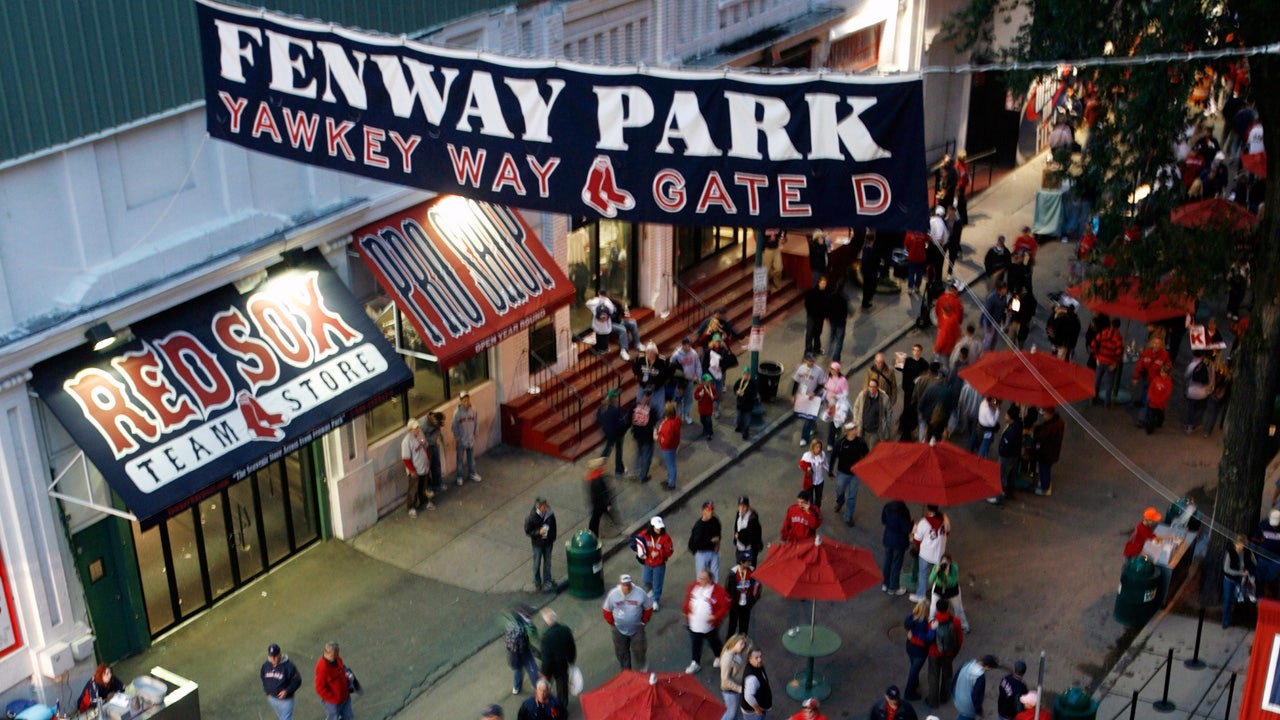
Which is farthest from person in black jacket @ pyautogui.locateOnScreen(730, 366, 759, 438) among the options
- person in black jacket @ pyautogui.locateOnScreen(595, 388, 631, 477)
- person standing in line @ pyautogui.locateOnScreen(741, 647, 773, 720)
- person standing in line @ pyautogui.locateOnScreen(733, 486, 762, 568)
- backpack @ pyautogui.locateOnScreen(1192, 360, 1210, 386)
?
person standing in line @ pyautogui.locateOnScreen(741, 647, 773, 720)

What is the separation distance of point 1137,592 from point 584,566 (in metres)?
7.36

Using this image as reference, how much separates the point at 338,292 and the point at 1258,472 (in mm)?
12682

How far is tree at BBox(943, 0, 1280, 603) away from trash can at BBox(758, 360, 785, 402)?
296 inches

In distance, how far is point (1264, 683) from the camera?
13539 mm

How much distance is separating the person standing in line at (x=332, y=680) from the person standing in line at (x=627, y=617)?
3.21m

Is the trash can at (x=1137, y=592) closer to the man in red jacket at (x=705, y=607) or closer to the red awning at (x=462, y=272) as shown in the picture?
the man in red jacket at (x=705, y=607)

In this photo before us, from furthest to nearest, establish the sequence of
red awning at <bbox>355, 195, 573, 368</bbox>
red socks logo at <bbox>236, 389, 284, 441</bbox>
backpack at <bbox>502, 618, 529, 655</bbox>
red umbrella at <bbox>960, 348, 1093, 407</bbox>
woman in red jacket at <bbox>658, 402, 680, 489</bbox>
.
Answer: woman in red jacket at <bbox>658, 402, 680, 489</bbox>, red umbrella at <bbox>960, 348, 1093, 407</bbox>, red awning at <bbox>355, 195, 573, 368</bbox>, red socks logo at <bbox>236, 389, 284, 441</bbox>, backpack at <bbox>502, 618, 529, 655</bbox>

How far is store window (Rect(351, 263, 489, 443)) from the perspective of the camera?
69.9 ft

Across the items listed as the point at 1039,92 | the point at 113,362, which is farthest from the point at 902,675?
the point at 1039,92

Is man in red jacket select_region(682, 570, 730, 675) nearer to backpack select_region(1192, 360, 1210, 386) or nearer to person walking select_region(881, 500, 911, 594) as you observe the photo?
person walking select_region(881, 500, 911, 594)

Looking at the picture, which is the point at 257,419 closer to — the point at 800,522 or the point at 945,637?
the point at 800,522

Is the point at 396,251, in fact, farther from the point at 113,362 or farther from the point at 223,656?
the point at 223,656

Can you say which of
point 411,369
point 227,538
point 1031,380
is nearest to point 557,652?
point 227,538

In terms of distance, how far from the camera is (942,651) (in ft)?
55.9
